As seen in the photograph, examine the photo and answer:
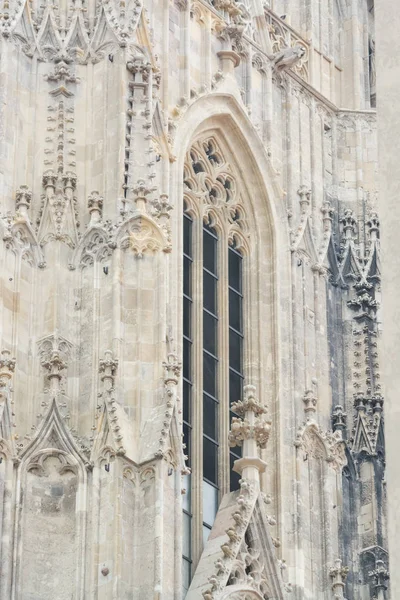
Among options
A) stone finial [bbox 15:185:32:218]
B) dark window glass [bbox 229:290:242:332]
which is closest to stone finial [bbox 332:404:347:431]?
dark window glass [bbox 229:290:242:332]

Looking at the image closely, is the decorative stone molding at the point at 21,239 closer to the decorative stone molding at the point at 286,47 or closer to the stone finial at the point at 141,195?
the stone finial at the point at 141,195

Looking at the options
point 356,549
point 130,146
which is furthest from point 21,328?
point 356,549

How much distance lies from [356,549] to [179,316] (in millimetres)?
4098

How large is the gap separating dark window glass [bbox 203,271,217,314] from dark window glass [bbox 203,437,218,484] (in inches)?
73.6

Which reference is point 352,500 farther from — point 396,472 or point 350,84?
point 396,472

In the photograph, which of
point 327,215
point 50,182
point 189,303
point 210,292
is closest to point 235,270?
point 210,292

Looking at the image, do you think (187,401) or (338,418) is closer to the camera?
(187,401)

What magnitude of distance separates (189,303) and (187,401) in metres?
1.36

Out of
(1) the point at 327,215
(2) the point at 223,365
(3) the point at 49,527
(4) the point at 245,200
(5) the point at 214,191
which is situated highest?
(1) the point at 327,215

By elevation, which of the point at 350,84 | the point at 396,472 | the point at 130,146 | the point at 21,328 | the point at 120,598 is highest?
the point at 350,84

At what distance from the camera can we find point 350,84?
3500 centimetres

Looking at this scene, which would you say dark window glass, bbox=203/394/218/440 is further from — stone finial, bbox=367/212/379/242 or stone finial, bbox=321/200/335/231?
stone finial, bbox=367/212/379/242

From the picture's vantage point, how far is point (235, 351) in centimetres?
3083

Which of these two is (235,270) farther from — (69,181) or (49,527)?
(49,527)
